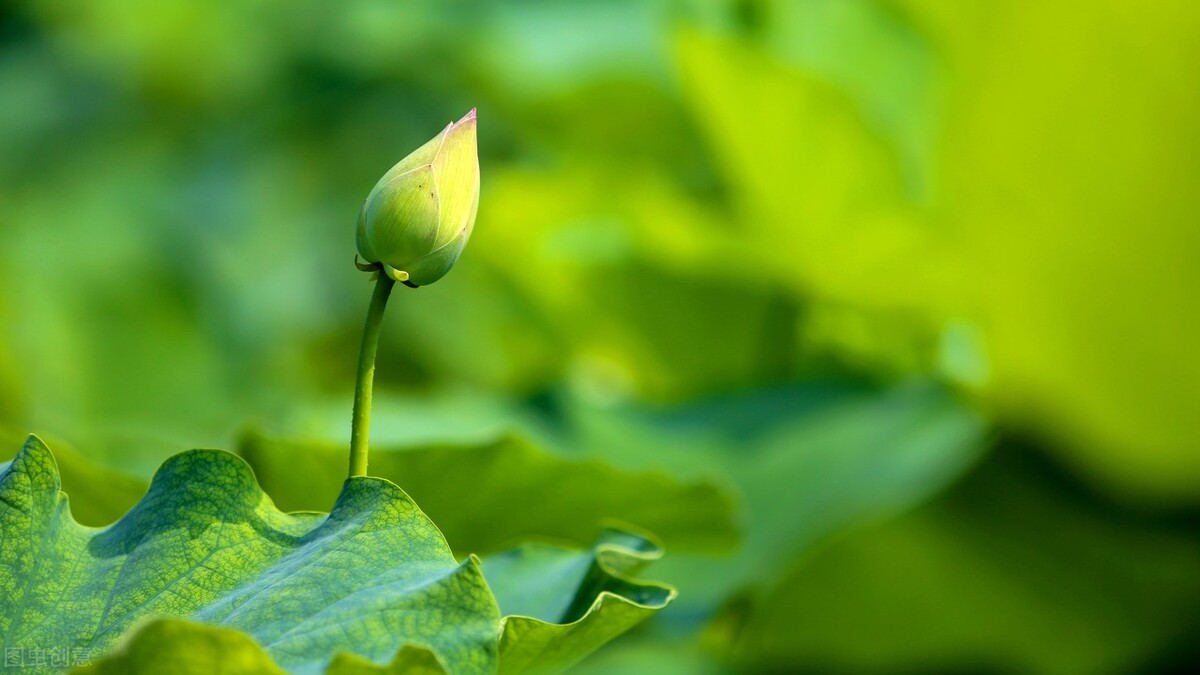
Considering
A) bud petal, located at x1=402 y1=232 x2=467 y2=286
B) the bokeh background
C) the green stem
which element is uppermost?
the bokeh background

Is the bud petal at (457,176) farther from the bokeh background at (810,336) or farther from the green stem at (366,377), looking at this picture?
the bokeh background at (810,336)

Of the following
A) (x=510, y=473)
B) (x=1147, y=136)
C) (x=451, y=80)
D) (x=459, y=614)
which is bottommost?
(x=459, y=614)

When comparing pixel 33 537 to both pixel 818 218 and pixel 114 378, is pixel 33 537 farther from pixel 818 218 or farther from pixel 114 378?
pixel 114 378

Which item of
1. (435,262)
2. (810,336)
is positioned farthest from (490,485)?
(810,336)

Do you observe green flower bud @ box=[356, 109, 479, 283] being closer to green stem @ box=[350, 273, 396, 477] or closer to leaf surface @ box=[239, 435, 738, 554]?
green stem @ box=[350, 273, 396, 477]

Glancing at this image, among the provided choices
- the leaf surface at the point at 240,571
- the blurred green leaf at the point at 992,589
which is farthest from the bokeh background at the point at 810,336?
the leaf surface at the point at 240,571

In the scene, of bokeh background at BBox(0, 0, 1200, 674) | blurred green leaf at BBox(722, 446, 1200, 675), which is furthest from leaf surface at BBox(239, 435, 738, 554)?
blurred green leaf at BBox(722, 446, 1200, 675)

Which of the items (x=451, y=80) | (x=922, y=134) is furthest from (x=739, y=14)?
(x=451, y=80)
